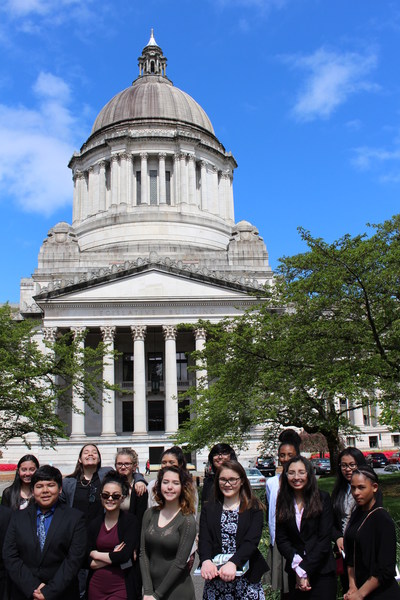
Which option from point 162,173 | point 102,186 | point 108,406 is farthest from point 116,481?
point 102,186

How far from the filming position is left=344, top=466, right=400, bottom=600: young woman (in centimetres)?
600

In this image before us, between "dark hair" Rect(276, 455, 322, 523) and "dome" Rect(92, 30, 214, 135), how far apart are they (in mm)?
59394

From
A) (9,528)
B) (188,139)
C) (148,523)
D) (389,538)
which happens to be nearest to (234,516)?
(148,523)

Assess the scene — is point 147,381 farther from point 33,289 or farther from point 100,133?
point 100,133

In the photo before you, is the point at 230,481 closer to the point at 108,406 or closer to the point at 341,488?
the point at 341,488

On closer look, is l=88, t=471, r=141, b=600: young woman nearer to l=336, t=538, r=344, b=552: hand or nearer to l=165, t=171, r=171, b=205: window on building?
l=336, t=538, r=344, b=552: hand

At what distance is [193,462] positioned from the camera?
43.8 meters

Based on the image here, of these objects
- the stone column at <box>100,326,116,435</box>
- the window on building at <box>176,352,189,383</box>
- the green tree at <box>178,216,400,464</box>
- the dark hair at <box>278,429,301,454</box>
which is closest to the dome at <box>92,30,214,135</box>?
the window on building at <box>176,352,189,383</box>

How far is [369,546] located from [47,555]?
340cm

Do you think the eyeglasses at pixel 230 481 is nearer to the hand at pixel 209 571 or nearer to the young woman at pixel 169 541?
the young woman at pixel 169 541

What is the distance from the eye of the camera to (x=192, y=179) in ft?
199

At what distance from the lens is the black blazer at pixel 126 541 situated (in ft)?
21.5

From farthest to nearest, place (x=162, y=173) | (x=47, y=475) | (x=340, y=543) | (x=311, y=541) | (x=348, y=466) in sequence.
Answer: (x=162, y=173) < (x=348, y=466) < (x=340, y=543) < (x=311, y=541) < (x=47, y=475)

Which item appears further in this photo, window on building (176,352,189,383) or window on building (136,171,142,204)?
window on building (136,171,142,204)
